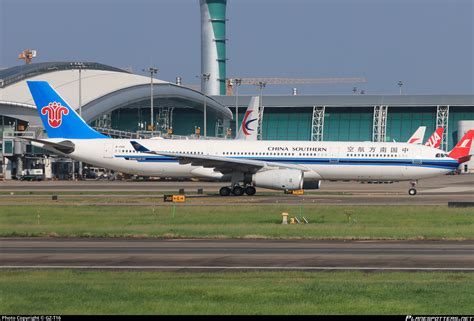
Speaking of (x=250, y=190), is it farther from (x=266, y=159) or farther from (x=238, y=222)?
(x=238, y=222)

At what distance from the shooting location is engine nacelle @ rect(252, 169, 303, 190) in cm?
5372

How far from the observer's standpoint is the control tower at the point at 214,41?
176 meters

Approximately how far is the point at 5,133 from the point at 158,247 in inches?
2918

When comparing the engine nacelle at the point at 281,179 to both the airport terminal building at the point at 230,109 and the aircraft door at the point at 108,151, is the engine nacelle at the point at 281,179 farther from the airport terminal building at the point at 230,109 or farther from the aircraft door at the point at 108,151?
the airport terminal building at the point at 230,109

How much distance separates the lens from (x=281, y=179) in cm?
5391

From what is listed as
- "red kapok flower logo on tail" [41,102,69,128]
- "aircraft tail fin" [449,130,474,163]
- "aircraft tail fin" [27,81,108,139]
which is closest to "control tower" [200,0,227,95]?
"aircraft tail fin" [449,130,474,163]

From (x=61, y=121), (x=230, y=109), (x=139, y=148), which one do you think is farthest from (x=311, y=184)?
(x=230, y=109)

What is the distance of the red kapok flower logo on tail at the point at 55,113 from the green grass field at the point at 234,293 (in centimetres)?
4143

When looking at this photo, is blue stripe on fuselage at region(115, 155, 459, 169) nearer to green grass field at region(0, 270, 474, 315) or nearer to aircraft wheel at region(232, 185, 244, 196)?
aircraft wheel at region(232, 185, 244, 196)

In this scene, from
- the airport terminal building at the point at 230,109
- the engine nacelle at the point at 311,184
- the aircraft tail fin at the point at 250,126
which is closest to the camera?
the engine nacelle at the point at 311,184

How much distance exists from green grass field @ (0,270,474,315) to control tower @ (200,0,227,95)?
154 meters

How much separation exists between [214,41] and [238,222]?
141283 millimetres

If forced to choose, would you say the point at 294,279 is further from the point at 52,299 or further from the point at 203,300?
the point at 52,299

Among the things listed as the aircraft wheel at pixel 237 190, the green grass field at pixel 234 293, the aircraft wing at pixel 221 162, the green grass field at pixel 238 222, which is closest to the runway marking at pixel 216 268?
the green grass field at pixel 234 293
